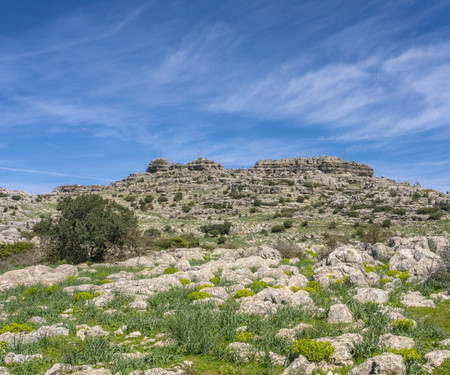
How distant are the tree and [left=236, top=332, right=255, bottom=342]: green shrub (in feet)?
67.3

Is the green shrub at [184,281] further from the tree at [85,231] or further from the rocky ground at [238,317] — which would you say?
the tree at [85,231]

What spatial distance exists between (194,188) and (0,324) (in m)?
83.5

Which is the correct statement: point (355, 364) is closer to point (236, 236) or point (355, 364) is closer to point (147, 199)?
point (236, 236)

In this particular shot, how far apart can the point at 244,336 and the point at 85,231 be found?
21.0 m

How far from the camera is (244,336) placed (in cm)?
829

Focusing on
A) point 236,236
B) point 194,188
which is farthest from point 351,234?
point 194,188

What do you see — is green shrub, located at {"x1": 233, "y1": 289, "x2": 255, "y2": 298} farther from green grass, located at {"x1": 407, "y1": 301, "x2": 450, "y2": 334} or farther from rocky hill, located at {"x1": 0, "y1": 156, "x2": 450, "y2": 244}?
rocky hill, located at {"x1": 0, "y1": 156, "x2": 450, "y2": 244}

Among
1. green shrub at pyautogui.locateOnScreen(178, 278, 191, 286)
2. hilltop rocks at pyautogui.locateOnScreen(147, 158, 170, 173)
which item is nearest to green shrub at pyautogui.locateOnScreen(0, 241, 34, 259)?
green shrub at pyautogui.locateOnScreen(178, 278, 191, 286)

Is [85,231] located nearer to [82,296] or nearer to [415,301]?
[82,296]

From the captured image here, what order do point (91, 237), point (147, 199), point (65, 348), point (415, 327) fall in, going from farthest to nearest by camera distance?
point (147, 199) → point (91, 237) → point (415, 327) → point (65, 348)

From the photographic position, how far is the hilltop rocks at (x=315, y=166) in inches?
4948

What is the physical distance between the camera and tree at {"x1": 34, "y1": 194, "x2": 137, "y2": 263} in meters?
26.5

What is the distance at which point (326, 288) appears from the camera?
46.6 feet

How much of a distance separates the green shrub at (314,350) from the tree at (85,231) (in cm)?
2213
